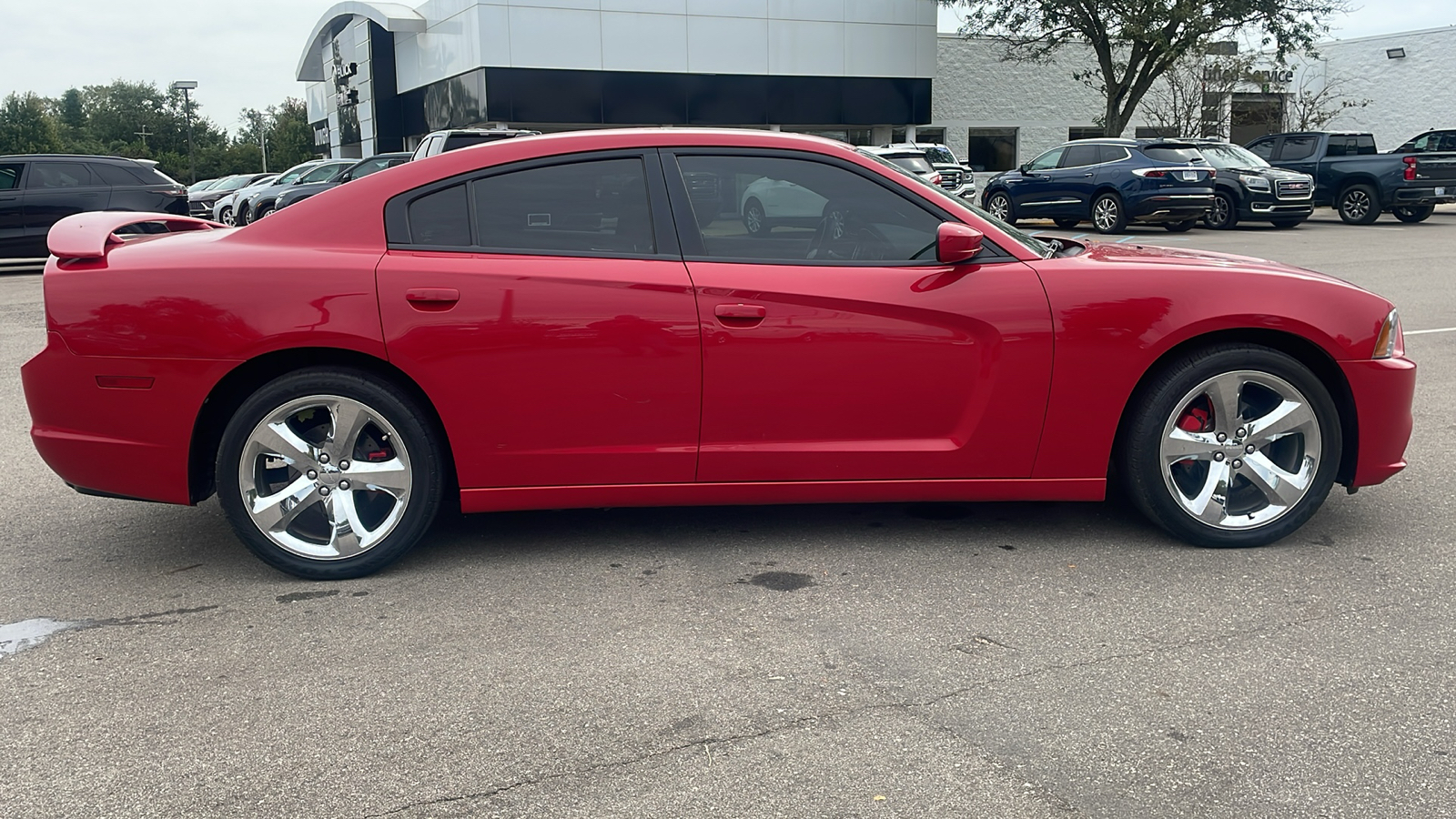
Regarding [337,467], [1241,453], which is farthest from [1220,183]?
[337,467]

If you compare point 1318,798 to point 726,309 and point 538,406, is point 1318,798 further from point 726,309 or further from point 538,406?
point 538,406

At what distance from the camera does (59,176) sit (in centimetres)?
1662

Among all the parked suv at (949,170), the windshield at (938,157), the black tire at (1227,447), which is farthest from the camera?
the windshield at (938,157)

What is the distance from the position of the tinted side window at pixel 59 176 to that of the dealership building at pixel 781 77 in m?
17.2

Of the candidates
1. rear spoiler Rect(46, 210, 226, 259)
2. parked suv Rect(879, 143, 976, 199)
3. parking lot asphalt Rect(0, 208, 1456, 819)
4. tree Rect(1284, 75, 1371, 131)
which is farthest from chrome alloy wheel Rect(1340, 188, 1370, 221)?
rear spoiler Rect(46, 210, 226, 259)

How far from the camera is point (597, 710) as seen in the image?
10.1ft

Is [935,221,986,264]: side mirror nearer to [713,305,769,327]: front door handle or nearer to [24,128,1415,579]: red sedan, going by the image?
[24,128,1415,579]: red sedan

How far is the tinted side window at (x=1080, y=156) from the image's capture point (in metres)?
21.7

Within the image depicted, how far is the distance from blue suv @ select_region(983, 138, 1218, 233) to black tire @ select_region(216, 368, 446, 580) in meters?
18.4

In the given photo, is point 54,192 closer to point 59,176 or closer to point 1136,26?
point 59,176

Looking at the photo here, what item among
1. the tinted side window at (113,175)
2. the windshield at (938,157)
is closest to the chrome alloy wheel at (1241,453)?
the tinted side window at (113,175)

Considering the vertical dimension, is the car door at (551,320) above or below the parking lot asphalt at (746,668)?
above

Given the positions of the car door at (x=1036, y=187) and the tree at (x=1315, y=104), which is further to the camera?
the tree at (x=1315, y=104)

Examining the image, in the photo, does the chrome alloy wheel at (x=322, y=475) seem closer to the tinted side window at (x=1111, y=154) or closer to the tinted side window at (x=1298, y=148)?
the tinted side window at (x=1111, y=154)
